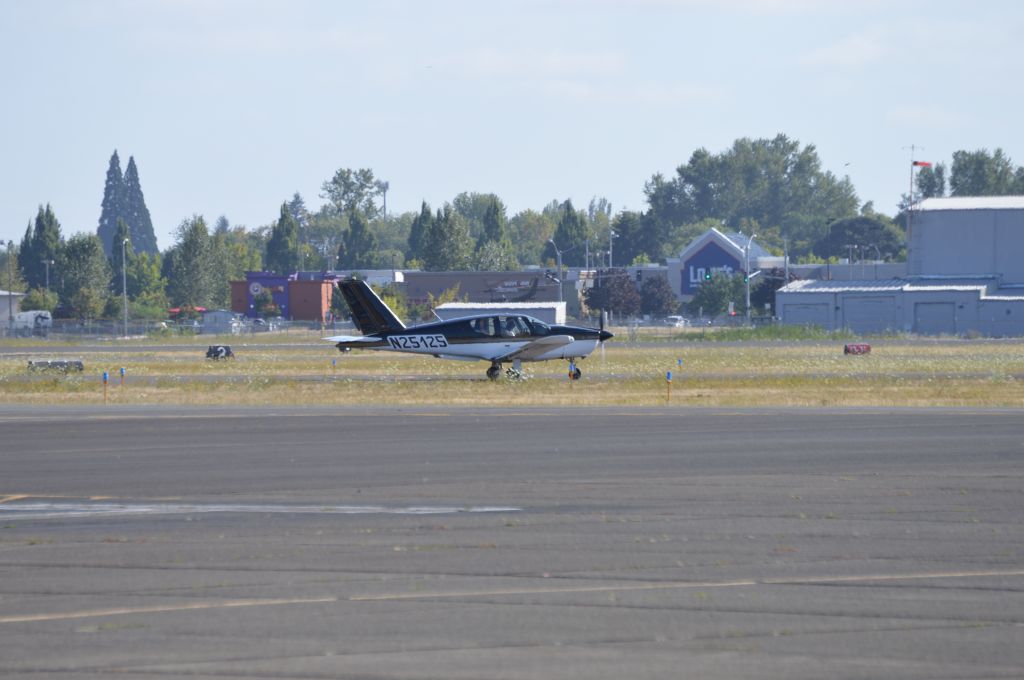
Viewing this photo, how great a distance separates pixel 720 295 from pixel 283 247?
6815cm

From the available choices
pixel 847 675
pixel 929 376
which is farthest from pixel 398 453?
pixel 929 376

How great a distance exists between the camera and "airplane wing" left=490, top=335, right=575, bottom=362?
39.2 m

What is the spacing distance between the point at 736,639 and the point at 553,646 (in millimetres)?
1405

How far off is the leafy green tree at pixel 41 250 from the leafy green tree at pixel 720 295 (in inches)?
3051

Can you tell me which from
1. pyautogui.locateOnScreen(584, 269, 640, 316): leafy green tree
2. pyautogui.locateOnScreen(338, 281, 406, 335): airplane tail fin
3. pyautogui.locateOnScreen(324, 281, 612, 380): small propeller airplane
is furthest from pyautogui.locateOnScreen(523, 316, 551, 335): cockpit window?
pyautogui.locateOnScreen(584, 269, 640, 316): leafy green tree

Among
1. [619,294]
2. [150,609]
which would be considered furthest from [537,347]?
[619,294]

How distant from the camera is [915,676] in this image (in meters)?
8.23

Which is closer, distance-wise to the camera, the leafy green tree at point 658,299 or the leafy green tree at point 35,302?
the leafy green tree at point 35,302

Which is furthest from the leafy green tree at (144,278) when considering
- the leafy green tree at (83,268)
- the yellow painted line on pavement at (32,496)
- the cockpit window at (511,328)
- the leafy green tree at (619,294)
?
the yellow painted line on pavement at (32,496)

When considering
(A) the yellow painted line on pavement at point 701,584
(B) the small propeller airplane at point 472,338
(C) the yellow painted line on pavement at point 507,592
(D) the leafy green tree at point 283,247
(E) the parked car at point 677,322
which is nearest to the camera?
(C) the yellow painted line on pavement at point 507,592

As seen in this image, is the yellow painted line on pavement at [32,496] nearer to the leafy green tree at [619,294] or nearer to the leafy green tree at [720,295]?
the leafy green tree at [720,295]

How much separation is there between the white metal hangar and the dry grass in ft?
86.8

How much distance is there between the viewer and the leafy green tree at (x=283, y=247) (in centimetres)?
16188

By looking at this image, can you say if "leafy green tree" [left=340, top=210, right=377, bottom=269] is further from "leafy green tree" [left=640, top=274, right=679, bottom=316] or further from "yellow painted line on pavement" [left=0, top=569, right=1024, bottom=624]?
"yellow painted line on pavement" [left=0, top=569, right=1024, bottom=624]
